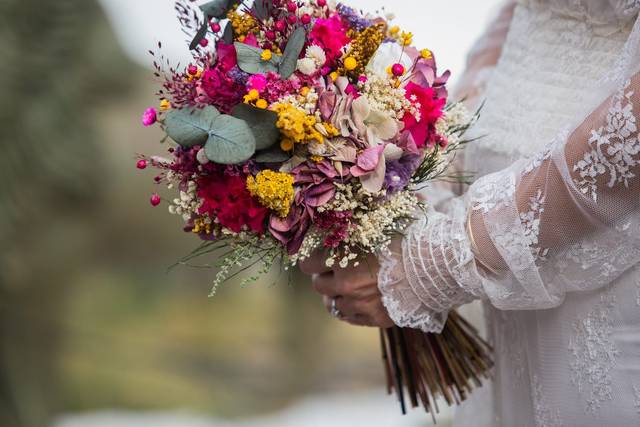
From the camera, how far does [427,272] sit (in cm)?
129

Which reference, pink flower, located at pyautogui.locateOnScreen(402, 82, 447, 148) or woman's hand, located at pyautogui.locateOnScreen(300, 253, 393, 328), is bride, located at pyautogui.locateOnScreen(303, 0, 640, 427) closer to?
woman's hand, located at pyautogui.locateOnScreen(300, 253, 393, 328)

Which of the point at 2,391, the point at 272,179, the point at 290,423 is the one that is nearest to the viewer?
the point at 272,179

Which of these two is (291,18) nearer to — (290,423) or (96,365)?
(290,423)

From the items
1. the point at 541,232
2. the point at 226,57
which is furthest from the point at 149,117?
the point at 541,232

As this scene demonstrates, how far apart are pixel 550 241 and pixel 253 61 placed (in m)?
0.56

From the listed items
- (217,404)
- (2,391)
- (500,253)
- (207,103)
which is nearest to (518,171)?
(500,253)

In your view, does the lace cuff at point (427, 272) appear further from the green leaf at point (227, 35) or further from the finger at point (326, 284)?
the green leaf at point (227, 35)

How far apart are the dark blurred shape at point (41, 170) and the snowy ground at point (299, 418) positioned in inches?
13.9

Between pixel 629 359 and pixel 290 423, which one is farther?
pixel 290 423

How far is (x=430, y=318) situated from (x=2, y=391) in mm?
3561

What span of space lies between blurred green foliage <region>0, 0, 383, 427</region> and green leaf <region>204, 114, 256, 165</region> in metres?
3.45

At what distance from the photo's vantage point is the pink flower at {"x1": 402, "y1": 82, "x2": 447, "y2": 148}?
4.20ft

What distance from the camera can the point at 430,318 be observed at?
4.40 feet

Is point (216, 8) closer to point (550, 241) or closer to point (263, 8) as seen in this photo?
point (263, 8)
